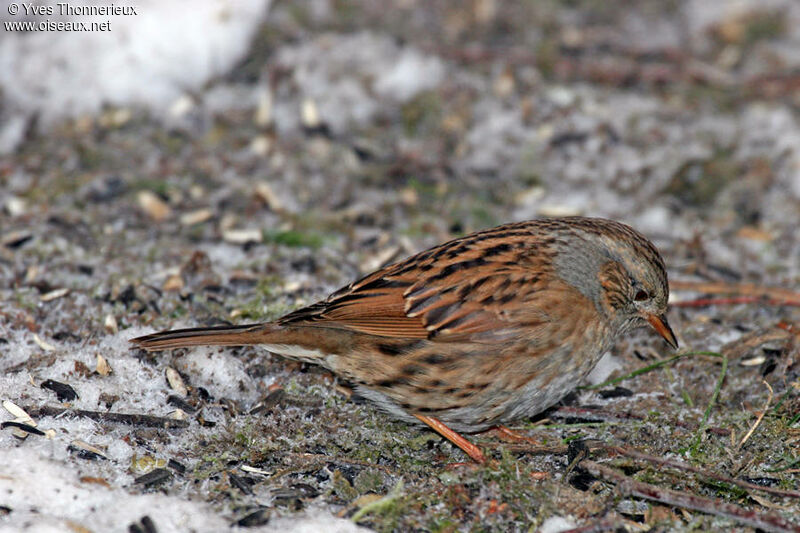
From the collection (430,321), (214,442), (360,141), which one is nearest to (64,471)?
(214,442)

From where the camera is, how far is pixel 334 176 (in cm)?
648

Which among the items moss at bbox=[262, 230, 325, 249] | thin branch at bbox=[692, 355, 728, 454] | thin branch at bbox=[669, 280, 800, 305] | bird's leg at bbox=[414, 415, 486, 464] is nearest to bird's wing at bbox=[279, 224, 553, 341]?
bird's leg at bbox=[414, 415, 486, 464]

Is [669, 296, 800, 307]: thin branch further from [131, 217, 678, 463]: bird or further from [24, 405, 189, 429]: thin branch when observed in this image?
[24, 405, 189, 429]: thin branch

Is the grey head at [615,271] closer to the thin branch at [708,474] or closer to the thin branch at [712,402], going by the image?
the thin branch at [712,402]

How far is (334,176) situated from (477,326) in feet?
9.19

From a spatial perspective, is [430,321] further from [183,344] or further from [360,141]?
[360,141]

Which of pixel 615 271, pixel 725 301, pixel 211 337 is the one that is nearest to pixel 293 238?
pixel 211 337

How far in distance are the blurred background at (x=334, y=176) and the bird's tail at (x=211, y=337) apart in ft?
0.83

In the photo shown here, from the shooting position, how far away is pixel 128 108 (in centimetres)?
684

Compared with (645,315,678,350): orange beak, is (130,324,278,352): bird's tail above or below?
above

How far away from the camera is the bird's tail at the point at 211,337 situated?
417 cm

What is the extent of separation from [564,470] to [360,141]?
11.5 feet

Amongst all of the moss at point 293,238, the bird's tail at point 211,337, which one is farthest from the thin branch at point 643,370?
the moss at point 293,238

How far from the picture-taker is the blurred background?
4090 millimetres
